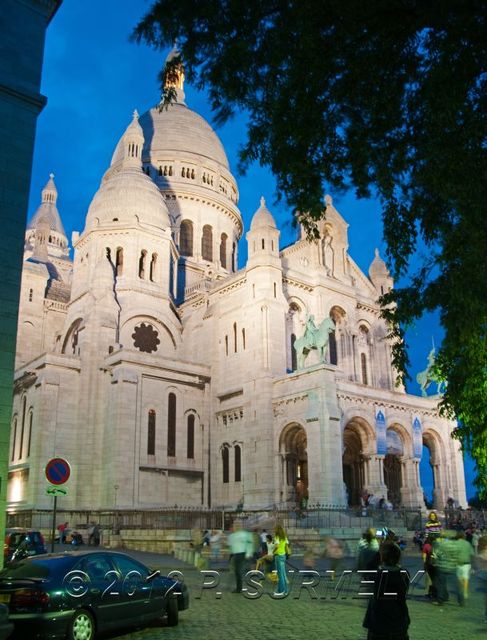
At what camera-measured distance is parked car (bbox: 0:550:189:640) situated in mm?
9375

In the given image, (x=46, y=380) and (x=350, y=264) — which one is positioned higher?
(x=350, y=264)

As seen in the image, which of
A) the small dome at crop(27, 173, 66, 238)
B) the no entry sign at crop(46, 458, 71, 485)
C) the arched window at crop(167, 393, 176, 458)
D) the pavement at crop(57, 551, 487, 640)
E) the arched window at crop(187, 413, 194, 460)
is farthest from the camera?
the small dome at crop(27, 173, 66, 238)

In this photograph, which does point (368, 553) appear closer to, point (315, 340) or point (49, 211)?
point (315, 340)

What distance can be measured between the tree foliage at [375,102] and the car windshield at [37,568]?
696 cm

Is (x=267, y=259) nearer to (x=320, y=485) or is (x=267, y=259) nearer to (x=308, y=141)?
(x=320, y=485)

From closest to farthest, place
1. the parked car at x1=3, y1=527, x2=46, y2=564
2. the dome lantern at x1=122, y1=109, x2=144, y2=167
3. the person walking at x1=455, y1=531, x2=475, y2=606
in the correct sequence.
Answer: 1. the person walking at x1=455, y1=531, x2=475, y2=606
2. the parked car at x1=3, y1=527, x2=46, y2=564
3. the dome lantern at x1=122, y1=109, x2=144, y2=167

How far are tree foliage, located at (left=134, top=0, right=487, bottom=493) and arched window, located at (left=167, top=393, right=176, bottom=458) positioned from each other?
97.0 feet

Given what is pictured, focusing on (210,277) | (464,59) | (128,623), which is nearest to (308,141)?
(464,59)

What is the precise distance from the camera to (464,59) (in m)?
9.49

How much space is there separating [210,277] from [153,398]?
17.3 meters

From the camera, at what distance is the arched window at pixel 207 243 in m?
57.6

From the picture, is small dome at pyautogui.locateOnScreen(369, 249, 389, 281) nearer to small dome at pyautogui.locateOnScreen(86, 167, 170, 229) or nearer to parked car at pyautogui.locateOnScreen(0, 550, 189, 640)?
small dome at pyautogui.locateOnScreen(86, 167, 170, 229)

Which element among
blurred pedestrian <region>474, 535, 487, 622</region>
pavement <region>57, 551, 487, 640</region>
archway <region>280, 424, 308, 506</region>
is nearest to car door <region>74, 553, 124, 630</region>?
pavement <region>57, 551, 487, 640</region>

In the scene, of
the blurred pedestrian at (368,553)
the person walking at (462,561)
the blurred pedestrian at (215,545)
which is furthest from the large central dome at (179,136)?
the person walking at (462,561)
